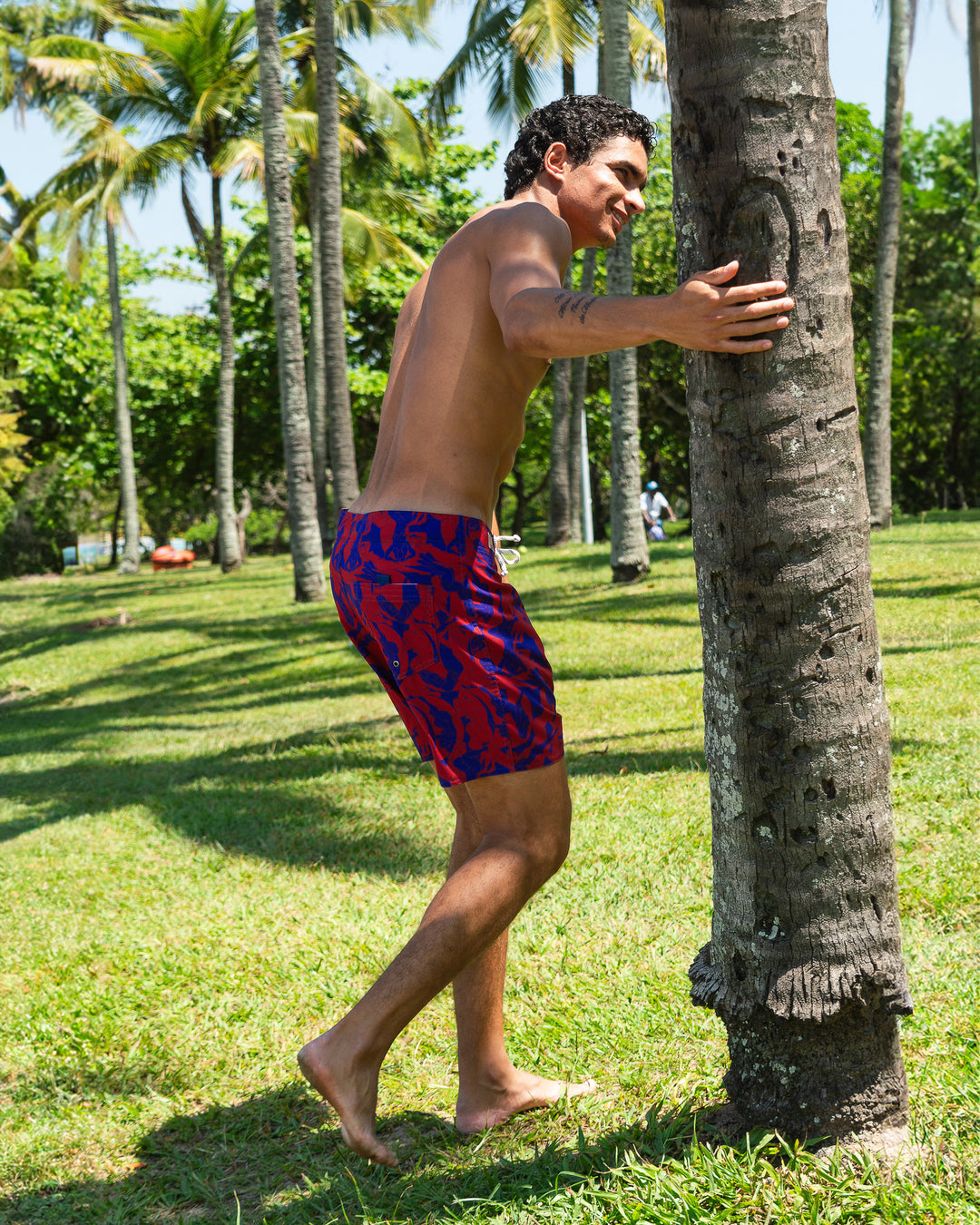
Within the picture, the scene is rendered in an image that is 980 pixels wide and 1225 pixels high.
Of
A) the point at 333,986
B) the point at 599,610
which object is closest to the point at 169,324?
the point at 599,610

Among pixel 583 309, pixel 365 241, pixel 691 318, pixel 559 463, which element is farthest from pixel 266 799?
pixel 365 241

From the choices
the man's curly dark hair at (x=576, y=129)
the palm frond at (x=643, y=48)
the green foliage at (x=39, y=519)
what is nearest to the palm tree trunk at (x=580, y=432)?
the palm frond at (x=643, y=48)

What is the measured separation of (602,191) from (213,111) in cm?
2057

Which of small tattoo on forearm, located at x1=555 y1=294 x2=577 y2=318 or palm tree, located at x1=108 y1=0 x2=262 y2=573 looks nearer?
small tattoo on forearm, located at x1=555 y1=294 x2=577 y2=318

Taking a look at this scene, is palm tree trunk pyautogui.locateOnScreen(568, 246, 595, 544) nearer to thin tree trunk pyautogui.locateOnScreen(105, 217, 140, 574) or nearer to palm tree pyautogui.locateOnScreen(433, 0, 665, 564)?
palm tree pyautogui.locateOnScreen(433, 0, 665, 564)

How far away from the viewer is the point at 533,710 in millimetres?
2287

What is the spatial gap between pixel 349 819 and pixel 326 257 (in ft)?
35.2

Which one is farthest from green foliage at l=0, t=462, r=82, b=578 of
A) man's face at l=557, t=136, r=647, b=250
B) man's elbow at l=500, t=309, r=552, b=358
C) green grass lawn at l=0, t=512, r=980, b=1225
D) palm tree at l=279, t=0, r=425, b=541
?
man's elbow at l=500, t=309, r=552, b=358

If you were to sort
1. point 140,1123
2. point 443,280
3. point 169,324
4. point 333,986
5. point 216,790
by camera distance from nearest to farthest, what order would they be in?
point 443,280, point 140,1123, point 333,986, point 216,790, point 169,324

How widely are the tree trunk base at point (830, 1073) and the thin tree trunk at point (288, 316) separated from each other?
12.6m

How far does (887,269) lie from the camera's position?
15.9m

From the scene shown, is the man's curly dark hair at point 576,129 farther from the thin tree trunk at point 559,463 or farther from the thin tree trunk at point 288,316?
the thin tree trunk at point 559,463

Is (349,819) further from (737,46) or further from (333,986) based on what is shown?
(737,46)

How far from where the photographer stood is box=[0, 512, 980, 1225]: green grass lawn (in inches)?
91.0
